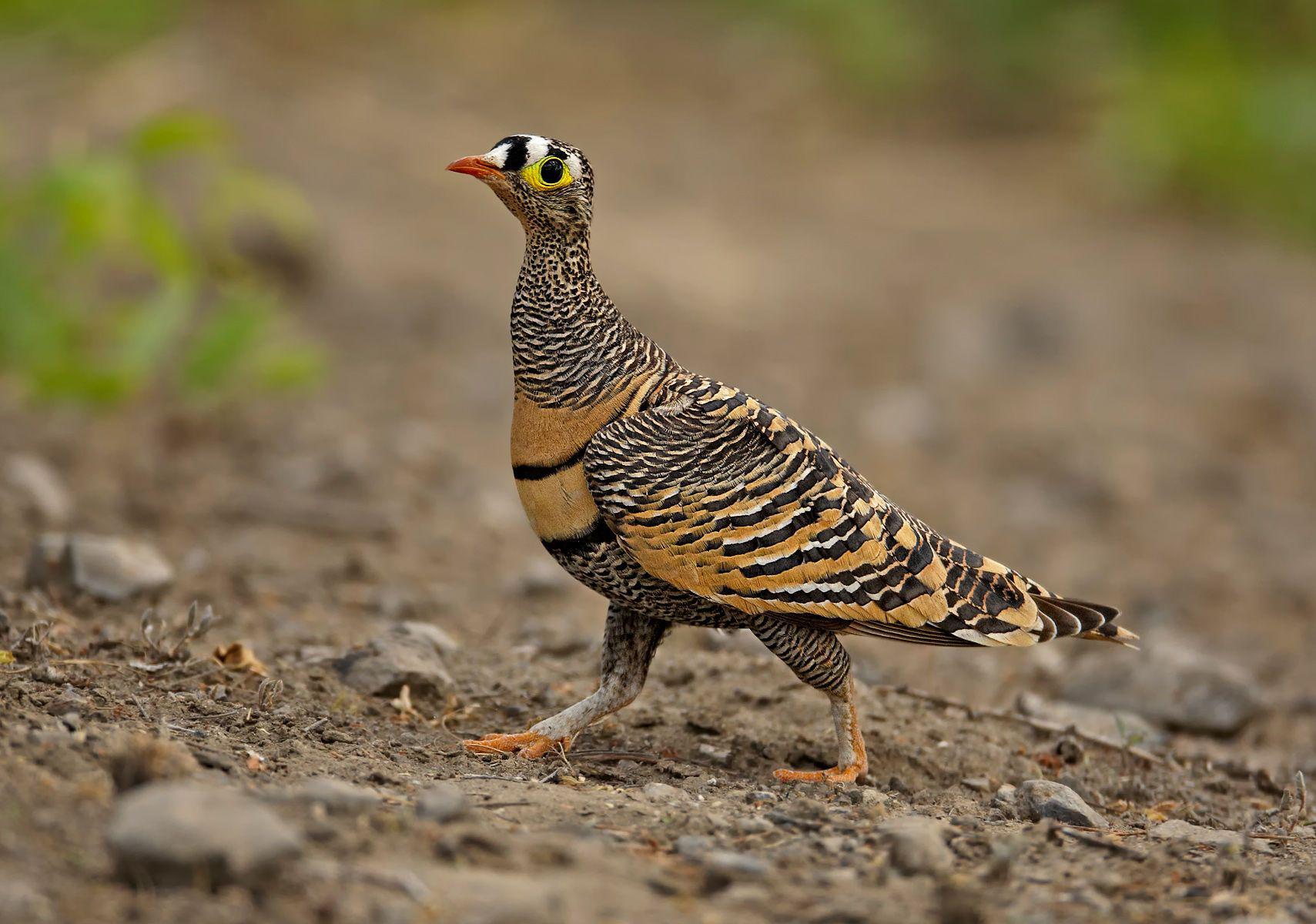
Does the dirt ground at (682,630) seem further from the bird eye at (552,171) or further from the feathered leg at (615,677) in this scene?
the bird eye at (552,171)

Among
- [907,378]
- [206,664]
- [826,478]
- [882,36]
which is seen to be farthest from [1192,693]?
[882,36]

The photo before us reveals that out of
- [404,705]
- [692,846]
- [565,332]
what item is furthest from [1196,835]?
[404,705]

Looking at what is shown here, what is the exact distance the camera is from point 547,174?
4590mm

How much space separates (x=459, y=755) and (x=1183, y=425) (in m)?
7.85

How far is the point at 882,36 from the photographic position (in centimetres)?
1786

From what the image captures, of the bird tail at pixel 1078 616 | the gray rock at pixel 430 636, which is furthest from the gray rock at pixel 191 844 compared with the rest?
the bird tail at pixel 1078 616

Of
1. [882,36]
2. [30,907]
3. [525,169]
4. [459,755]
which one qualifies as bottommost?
[30,907]

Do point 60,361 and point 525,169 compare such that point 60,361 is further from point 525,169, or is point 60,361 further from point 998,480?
point 998,480

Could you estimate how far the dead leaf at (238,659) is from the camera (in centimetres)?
493

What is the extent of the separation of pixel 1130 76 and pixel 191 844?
15.7 metres

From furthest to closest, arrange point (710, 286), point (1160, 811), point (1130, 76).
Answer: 1. point (1130, 76)
2. point (710, 286)
3. point (1160, 811)

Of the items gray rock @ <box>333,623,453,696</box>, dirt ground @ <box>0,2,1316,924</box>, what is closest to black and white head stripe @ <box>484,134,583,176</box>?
gray rock @ <box>333,623,453,696</box>

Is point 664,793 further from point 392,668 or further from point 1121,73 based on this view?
point 1121,73

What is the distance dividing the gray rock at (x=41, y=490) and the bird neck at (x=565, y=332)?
133 inches
